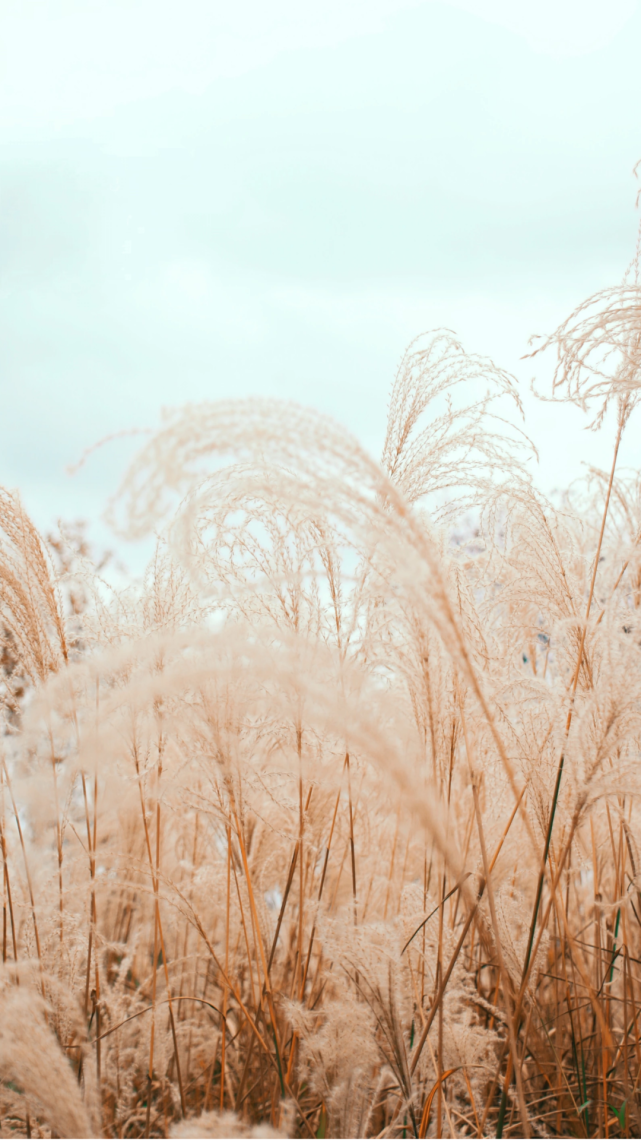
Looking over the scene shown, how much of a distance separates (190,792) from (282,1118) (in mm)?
573

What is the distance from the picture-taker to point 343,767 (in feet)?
5.08

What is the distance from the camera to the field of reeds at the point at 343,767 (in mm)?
960

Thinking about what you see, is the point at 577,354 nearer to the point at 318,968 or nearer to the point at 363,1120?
the point at 363,1120

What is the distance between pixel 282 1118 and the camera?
1198mm

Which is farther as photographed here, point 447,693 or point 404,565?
point 447,693

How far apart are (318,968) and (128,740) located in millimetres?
898

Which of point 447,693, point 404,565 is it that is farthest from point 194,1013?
point 404,565

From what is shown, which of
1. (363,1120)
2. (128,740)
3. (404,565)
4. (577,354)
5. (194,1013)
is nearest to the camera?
(404,565)

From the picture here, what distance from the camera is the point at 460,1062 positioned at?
4.25 ft

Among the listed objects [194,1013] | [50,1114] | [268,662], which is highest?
[268,662]

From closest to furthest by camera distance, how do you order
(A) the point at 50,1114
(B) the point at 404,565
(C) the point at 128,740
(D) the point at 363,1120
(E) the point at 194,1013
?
(B) the point at 404,565 < (A) the point at 50,1114 < (D) the point at 363,1120 < (C) the point at 128,740 < (E) the point at 194,1013

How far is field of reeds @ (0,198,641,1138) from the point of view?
96cm

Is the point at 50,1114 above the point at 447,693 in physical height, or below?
below

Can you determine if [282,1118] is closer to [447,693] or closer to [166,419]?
[447,693]
